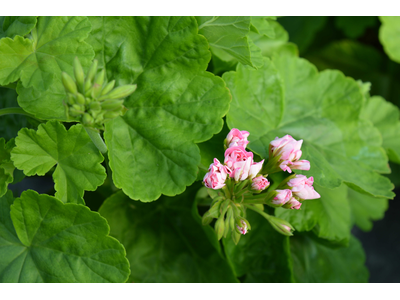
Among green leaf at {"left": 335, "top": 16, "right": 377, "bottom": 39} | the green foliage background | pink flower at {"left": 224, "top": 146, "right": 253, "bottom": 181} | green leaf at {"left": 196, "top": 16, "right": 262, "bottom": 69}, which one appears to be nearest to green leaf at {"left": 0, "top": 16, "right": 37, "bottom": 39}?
the green foliage background

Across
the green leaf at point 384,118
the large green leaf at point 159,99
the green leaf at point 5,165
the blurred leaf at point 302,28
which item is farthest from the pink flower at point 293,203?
the blurred leaf at point 302,28

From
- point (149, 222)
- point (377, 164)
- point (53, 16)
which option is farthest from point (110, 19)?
point (377, 164)

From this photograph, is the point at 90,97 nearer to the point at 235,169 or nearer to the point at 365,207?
the point at 235,169

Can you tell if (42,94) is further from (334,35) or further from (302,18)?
(334,35)

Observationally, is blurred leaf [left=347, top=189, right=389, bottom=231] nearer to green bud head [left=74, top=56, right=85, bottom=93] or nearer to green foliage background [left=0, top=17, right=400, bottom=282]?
green foliage background [left=0, top=17, right=400, bottom=282]

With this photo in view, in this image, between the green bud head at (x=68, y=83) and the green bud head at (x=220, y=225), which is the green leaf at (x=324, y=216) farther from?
the green bud head at (x=68, y=83)

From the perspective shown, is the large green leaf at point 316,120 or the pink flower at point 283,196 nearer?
Answer: the pink flower at point 283,196
